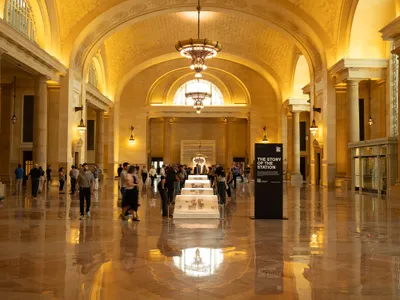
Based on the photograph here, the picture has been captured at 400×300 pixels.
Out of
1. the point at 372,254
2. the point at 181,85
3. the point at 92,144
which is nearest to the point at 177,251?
the point at 372,254

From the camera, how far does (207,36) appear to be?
29578mm

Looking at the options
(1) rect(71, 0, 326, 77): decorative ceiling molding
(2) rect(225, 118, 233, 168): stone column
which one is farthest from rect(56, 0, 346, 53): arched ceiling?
(2) rect(225, 118, 233, 168): stone column

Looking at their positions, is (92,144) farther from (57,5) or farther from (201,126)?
(57,5)

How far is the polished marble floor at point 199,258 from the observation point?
4227mm

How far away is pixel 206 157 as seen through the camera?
37625 millimetres

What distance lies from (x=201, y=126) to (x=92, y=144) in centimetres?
963

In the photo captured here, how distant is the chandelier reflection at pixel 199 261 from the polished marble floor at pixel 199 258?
1 centimetres

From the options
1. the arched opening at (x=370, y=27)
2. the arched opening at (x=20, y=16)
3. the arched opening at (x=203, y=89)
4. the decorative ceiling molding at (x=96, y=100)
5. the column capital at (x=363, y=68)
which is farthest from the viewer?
the arched opening at (x=203, y=89)

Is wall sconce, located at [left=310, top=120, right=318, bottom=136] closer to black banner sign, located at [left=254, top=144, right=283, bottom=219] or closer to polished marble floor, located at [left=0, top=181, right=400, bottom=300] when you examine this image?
polished marble floor, located at [left=0, top=181, right=400, bottom=300]

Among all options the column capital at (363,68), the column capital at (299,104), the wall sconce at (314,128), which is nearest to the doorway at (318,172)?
the wall sconce at (314,128)

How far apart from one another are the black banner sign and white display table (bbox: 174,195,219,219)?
91 cm

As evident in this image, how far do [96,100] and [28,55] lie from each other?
35.0 feet

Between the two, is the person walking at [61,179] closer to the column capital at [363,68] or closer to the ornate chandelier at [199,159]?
the column capital at [363,68]

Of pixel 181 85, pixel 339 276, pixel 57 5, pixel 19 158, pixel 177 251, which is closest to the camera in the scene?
pixel 339 276
